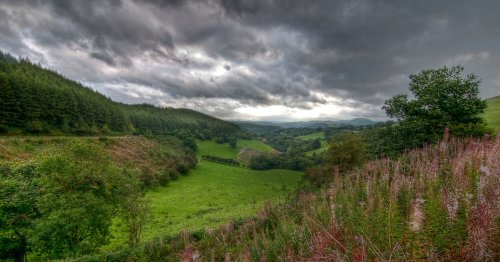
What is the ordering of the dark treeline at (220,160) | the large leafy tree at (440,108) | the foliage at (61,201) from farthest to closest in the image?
1. the dark treeline at (220,160)
2. the large leafy tree at (440,108)
3. the foliage at (61,201)

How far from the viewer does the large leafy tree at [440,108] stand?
2575 cm

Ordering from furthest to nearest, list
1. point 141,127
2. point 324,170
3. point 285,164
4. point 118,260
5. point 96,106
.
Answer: point 141,127
point 285,164
point 96,106
point 324,170
point 118,260

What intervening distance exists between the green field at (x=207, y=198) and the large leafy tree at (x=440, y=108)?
20.7 metres

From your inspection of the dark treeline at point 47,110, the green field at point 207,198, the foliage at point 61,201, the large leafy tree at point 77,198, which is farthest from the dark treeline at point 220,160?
the foliage at point 61,201

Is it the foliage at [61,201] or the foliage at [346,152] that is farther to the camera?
the foliage at [346,152]

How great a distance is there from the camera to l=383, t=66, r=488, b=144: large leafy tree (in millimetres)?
25750

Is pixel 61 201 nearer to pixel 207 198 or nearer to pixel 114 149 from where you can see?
pixel 207 198

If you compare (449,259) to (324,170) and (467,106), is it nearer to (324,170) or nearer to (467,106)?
(467,106)

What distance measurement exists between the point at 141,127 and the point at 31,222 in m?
135

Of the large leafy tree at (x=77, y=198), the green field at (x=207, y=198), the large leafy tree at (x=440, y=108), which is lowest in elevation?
the green field at (x=207, y=198)

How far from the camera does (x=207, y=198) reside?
61.0m

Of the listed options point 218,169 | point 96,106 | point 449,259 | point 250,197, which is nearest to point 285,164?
point 218,169

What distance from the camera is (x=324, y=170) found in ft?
139

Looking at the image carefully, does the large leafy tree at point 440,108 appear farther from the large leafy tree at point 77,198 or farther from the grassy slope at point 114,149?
the grassy slope at point 114,149
